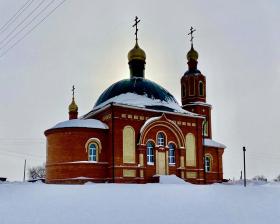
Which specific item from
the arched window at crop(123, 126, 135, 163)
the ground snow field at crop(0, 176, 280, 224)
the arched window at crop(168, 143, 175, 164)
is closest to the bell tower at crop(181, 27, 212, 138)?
the arched window at crop(168, 143, 175, 164)

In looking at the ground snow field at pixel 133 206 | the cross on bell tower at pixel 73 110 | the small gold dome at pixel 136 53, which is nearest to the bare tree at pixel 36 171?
the cross on bell tower at pixel 73 110

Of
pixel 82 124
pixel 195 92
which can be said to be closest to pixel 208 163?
pixel 195 92

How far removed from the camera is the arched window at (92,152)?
23.8 meters

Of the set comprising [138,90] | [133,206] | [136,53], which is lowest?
[133,206]

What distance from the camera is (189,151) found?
26594 millimetres

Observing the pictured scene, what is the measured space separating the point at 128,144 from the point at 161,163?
2.53 m

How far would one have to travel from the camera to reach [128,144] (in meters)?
24.2

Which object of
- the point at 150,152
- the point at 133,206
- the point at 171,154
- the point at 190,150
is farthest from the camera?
the point at 190,150

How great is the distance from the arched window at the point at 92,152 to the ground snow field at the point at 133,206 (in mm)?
6447

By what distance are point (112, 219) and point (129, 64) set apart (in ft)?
62.3

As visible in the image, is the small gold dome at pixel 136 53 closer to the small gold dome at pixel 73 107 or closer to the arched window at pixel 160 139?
the arched window at pixel 160 139

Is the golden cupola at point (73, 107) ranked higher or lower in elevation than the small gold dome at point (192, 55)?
lower

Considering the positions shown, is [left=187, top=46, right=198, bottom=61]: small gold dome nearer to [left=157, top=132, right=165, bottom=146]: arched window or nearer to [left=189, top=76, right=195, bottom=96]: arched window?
[left=189, top=76, right=195, bottom=96]: arched window

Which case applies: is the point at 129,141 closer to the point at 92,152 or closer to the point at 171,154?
the point at 92,152
